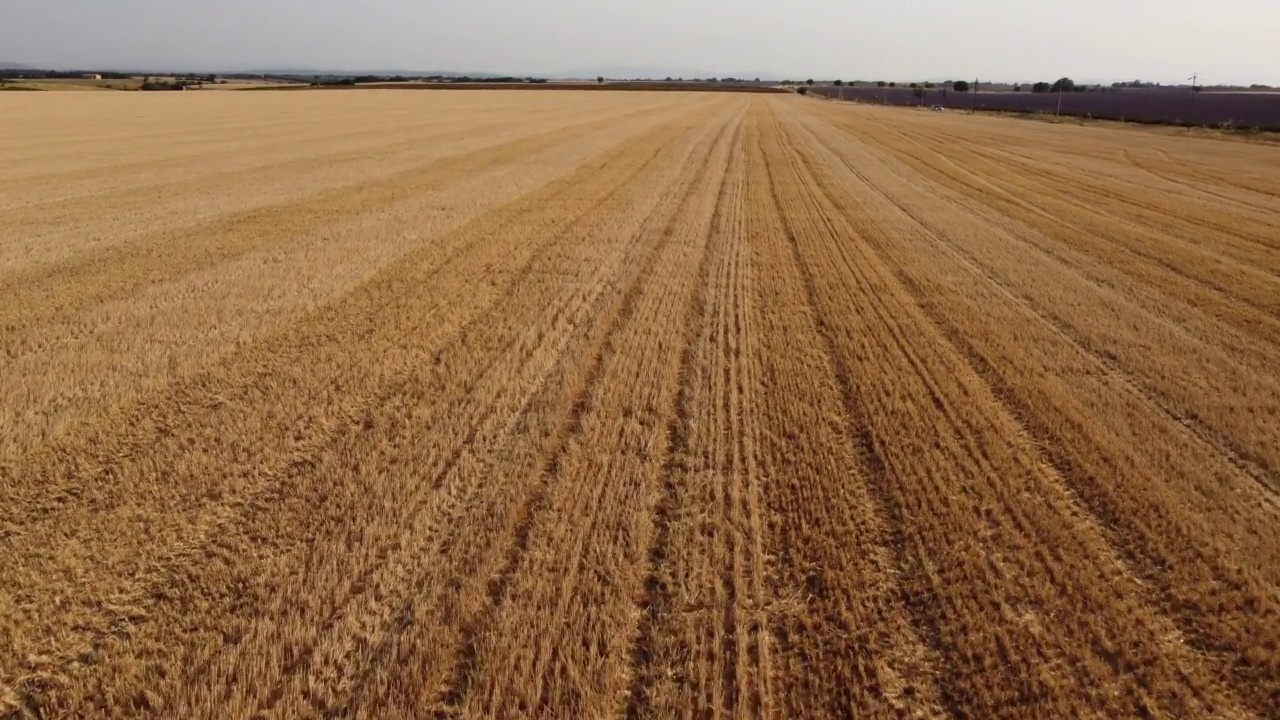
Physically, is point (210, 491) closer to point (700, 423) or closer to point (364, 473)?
point (364, 473)

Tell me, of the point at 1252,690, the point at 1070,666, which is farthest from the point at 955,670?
the point at 1252,690

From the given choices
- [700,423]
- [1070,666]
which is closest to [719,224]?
[700,423]

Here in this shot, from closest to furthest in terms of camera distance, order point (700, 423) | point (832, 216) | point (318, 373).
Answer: point (700, 423), point (318, 373), point (832, 216)

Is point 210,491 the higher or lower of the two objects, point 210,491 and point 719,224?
the lower

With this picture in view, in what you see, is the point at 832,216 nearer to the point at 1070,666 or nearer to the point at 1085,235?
the point at 1085,235

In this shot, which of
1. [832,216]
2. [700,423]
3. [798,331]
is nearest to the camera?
[700,423]

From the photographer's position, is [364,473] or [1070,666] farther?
[364,473]
